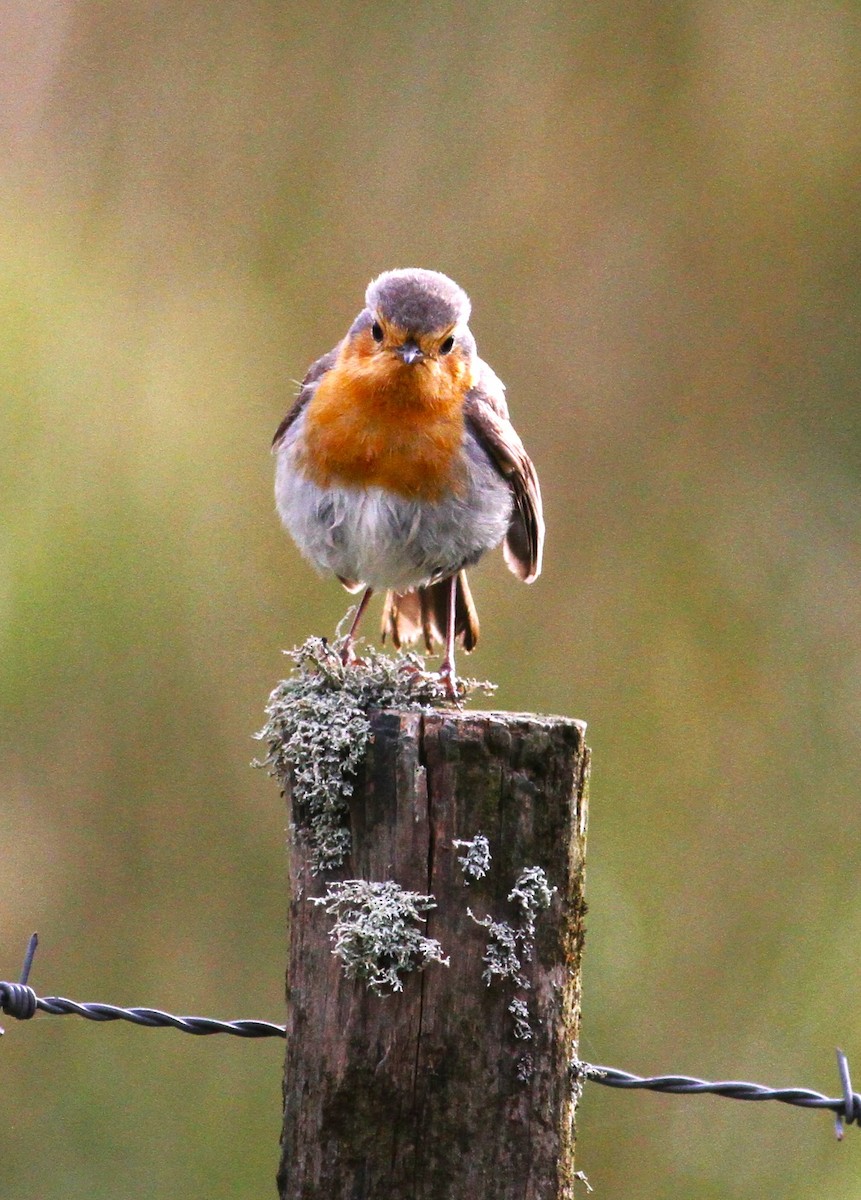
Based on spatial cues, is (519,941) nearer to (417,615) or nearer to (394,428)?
(394,428)

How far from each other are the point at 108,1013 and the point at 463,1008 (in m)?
0.83

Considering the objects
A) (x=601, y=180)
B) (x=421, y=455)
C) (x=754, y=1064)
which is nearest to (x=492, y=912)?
(x=421, y=455)

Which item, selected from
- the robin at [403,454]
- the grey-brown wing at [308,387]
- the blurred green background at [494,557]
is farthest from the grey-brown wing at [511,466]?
the blurred green background at [494,557]

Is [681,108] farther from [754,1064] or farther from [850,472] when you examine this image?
[754,1064]

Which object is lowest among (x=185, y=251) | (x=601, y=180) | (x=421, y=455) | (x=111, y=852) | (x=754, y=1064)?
(x=754, y=1064)

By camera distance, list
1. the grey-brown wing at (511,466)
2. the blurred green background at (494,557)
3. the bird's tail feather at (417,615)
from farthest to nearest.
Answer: the blurred green background at (494,557) → the bird's tail feather at (417,615) → the grey-brown wing at (511,466)

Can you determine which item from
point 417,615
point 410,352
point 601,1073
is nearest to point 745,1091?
point 601,1073

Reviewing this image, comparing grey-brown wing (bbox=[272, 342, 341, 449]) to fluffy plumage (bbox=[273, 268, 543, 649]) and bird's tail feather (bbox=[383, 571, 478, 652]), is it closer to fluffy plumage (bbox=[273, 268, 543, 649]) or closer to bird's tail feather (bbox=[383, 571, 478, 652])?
fluffy plumage (bbox=[273, 268, 543, 649])

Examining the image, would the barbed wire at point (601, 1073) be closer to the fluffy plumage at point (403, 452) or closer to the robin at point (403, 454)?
the robin at point (403, 454)

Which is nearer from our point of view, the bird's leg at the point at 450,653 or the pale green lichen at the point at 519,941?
the pale green lichen at the point at 519,941

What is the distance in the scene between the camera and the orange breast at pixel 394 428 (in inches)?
162

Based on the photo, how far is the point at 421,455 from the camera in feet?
13.5

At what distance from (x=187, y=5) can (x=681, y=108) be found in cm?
242

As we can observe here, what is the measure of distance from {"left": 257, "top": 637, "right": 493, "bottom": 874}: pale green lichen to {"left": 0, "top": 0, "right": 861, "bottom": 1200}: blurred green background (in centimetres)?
316
